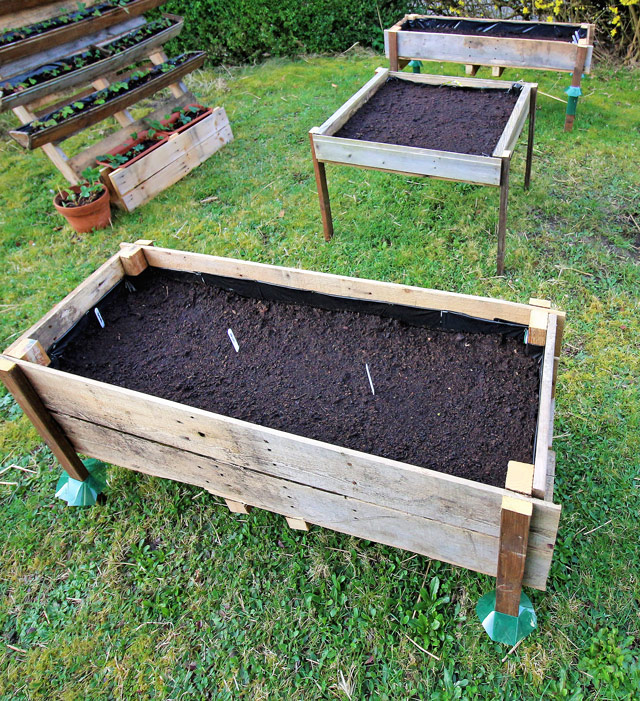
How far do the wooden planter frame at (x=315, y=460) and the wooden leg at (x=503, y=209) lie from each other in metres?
1.24

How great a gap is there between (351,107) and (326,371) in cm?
248

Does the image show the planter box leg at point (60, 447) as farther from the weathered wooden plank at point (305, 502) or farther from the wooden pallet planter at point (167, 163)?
the wooden pallet planter at point (167, 163)

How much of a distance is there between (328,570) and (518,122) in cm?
302

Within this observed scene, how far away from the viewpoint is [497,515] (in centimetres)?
171

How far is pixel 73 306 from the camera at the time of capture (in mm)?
2799

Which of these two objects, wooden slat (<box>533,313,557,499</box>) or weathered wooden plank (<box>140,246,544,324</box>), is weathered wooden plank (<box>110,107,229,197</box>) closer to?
weathered wooden plank (<box>140,246,544,324</box>)

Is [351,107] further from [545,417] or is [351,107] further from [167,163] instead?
[545,417]

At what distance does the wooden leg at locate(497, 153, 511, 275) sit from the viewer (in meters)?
3.21

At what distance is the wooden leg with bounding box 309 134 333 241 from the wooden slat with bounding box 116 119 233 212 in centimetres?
178

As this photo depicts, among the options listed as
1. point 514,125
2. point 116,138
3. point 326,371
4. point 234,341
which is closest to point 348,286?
point 326,371

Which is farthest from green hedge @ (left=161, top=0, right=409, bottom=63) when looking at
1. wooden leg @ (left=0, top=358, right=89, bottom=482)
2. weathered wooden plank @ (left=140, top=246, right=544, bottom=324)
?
wooden leg @ (left=0, top=358, right=89, bottom=482)

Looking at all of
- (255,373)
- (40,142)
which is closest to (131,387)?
(255,373)

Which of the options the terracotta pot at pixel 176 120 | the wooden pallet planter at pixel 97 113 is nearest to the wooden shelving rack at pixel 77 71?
the wooden pallet planter at pixel 97 113

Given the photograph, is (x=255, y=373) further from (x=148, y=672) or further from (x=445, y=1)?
(x=445, y=1)
